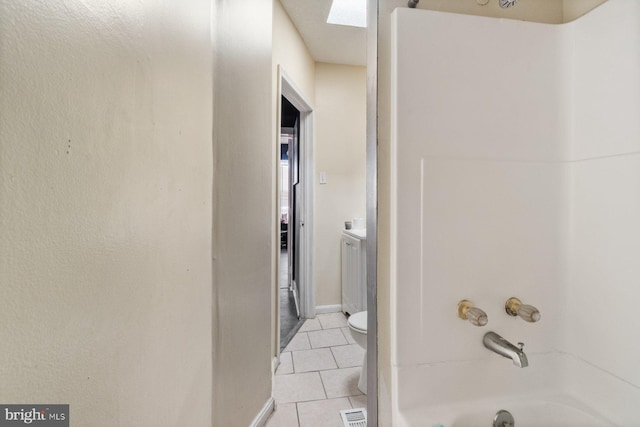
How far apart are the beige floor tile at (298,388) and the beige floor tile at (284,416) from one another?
5 centimetres

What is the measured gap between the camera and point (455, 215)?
2.86 ft

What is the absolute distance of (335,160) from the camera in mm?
2863

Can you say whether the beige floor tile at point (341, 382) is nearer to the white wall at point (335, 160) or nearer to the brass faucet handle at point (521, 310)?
the white wall at point (335, 160)

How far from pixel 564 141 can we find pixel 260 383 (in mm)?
1714

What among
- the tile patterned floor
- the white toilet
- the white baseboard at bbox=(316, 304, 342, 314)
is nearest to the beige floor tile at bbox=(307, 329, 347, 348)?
the tile patterned floor

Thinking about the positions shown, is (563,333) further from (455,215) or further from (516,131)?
(516,131)

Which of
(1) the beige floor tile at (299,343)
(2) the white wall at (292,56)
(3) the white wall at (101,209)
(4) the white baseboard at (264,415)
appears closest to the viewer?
(3) the white wall at (101,209)

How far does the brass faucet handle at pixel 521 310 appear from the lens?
0.82 m

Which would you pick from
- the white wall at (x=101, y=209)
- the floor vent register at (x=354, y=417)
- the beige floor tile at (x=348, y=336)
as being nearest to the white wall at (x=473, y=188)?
the white wall at (x=101, y=209)

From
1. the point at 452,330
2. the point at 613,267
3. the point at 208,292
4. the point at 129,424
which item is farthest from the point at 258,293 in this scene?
the point at 613,267

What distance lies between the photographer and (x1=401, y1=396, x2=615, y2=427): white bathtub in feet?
2.72

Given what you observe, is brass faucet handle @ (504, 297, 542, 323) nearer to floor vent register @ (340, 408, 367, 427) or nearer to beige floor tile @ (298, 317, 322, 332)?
floor vent register @ (340, 408, 367, 427)

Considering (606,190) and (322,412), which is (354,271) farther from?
(606,190)

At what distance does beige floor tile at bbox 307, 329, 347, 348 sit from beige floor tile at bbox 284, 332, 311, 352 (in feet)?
0.13
